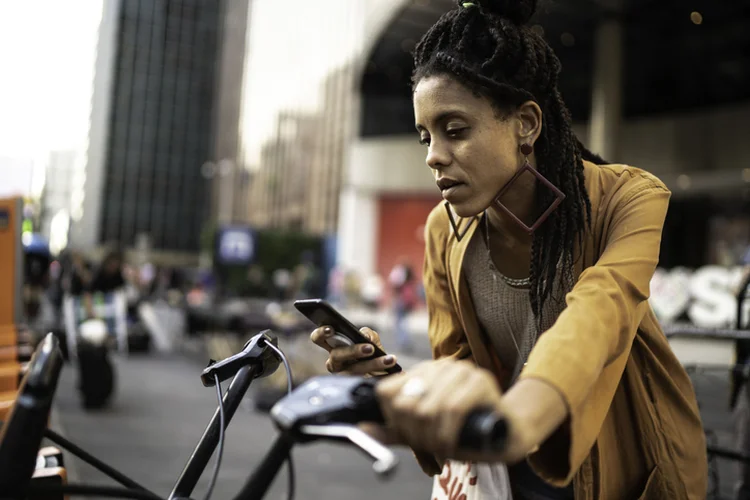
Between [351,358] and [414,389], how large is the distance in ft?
1.80

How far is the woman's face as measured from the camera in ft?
4.25

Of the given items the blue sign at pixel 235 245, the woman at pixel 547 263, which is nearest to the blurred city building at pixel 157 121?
the blue sign at pixel 235 245

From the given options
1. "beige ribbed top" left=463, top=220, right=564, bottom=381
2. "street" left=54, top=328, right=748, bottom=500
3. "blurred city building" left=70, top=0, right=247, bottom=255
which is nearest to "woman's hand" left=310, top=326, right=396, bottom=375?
"beige ribbed top" left=463, top=220, right=564, bottom=381

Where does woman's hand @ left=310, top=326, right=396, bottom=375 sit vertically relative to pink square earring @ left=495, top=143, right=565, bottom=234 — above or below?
→ below

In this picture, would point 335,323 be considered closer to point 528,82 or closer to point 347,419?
point 347,419

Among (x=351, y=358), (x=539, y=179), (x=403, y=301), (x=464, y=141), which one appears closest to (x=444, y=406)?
(x=351, y=358)

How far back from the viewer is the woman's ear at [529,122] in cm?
139

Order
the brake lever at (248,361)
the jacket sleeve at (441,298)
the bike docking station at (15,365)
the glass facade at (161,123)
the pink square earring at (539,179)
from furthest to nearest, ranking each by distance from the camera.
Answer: the glass facade at (161,123) < the jacket sleeve at (441,298) < the pink square earring at (539,179) < the brake lever at (248,361) < the bike docking station at (15,365)

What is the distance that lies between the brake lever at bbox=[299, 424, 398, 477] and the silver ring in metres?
0.07

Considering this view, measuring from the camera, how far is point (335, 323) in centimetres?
125

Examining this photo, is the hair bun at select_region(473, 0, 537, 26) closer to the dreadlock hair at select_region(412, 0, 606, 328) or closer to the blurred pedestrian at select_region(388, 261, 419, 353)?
the dreadlock hair at select_region(412, 0, 606, 328)

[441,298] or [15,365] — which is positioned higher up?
[441,298]

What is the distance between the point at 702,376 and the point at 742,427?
19.2 inches

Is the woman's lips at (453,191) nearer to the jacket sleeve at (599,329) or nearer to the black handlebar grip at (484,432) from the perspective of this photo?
the jacket sleeve at (599,329)
